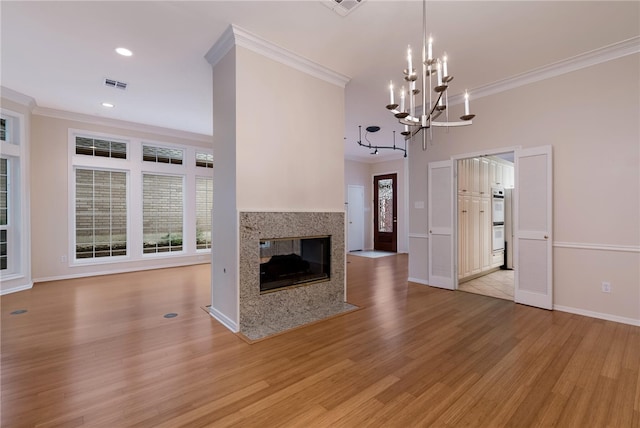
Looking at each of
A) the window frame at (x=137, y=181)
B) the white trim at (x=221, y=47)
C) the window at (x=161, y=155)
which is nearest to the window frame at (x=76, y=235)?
the window frame at (x=137, y=181)

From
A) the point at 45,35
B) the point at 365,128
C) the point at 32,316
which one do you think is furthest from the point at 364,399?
the point at 365,128

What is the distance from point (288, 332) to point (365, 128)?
15.4ft

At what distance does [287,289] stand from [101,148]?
509 centimetres

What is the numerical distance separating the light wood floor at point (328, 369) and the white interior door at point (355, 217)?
563cm

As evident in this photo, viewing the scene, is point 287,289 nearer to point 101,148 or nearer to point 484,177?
point 484,177

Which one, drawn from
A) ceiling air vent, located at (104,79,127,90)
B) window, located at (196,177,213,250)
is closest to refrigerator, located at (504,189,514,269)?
window, located at (196,177,213,250)

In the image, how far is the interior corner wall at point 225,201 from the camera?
10.1 ft

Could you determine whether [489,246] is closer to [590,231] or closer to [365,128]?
[590,231]

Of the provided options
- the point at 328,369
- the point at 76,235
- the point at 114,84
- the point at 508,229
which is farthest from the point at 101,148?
the point at 508,229

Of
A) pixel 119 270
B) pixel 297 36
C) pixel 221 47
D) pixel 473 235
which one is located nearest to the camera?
pixel 297 36

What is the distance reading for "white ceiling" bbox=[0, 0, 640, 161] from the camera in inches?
105

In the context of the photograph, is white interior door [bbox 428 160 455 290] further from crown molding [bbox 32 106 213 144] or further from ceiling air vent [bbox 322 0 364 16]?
crown molding [bbox 32 106 213 144]

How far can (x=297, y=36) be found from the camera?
3.11 m

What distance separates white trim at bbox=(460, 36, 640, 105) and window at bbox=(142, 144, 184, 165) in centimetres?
594
